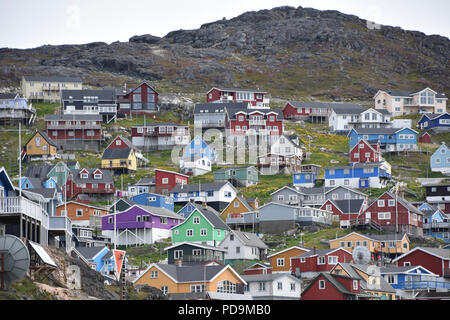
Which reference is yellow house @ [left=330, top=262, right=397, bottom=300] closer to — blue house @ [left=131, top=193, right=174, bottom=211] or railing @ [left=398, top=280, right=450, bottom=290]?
railing @ [left=398, top=280, right=450, bottom=290]

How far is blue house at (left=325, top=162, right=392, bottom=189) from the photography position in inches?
4855

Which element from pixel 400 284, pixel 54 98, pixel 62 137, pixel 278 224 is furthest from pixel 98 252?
pixel 54 98

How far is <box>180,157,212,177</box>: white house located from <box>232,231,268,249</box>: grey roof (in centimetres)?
3815

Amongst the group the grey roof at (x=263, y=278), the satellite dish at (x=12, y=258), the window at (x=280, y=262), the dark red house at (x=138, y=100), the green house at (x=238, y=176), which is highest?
the dark red house at (x=138, y=100)

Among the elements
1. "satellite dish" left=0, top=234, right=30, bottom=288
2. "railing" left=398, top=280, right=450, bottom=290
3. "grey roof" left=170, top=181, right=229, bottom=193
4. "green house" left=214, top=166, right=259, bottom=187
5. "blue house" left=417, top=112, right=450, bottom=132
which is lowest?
"railing" left=398, top=280, right=450, bottom=290

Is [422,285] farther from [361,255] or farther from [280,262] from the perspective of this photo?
[280,262]

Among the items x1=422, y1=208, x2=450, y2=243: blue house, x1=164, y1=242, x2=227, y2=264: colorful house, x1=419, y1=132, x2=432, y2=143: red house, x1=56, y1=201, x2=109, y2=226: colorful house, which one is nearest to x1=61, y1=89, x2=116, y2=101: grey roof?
x1=419, y1=132, x2=432, y2=143: red house

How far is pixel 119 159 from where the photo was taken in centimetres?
13125

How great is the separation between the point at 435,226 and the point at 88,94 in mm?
74715

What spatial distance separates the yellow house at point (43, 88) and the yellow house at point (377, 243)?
9040 centimetres

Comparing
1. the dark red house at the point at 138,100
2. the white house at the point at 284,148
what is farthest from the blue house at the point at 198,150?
the dark red house at the point at 138,100

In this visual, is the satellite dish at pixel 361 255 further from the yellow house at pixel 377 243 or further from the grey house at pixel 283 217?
the grey house at pixel 283 217

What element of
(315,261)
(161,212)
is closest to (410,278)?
(315,261)

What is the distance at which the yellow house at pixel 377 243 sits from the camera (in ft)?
301
